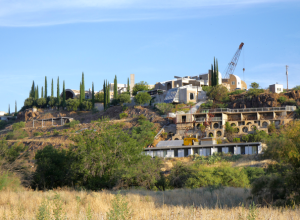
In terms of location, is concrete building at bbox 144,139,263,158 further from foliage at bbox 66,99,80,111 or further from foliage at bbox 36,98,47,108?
foliage at bbox 36,98,47,108

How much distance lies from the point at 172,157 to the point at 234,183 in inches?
1040

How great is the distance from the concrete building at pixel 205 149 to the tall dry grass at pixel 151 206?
3364 cm

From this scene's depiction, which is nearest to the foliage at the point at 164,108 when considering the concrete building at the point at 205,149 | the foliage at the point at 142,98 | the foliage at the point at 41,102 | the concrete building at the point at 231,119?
the foliage at the point at 142,98

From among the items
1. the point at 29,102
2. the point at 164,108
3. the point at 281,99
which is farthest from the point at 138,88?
the point at 281,99

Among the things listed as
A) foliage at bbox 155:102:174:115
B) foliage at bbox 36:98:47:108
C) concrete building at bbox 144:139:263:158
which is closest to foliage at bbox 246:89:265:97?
foliage at bbox 155:102:174:115

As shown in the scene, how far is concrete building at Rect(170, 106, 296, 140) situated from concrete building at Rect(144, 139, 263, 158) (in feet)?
28.6

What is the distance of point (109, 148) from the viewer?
102ft

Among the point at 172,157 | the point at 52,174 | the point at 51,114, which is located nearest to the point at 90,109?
the point at 51,114

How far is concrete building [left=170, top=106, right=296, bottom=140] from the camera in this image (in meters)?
63.7

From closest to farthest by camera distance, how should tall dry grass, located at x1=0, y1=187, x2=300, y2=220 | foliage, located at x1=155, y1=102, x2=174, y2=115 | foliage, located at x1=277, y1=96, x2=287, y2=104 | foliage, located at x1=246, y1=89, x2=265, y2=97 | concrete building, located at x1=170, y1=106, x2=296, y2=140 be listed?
tall dry grass, located at x1=0, y1=187, x2=300, y2=220 < concrete building, located at x1=170, y1=106, x2=296, y2=140 < foliage, located at x1=277, y1=96, x2=287, y2=104 < foliage, located at x1=246, y1=89, x2=265, y2=97 < foliage, located at x1=155, y1=102, x2=174, y2=115

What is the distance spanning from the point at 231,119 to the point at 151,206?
184 ft

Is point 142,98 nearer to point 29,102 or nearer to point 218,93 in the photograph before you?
point 218,93

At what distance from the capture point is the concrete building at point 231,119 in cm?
6369

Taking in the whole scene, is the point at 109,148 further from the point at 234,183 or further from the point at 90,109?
the point at 90,109
